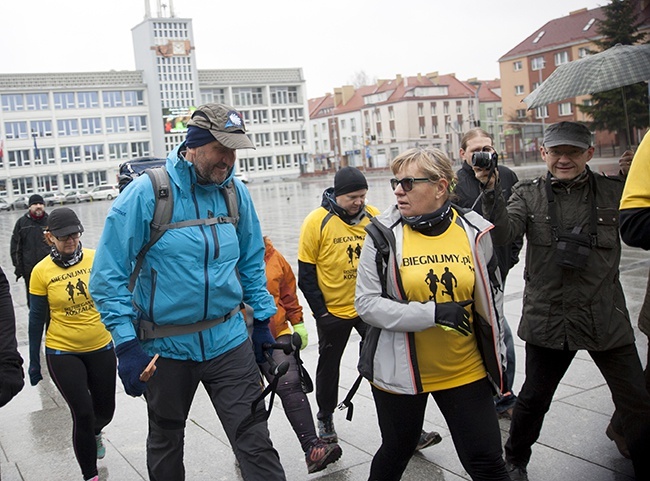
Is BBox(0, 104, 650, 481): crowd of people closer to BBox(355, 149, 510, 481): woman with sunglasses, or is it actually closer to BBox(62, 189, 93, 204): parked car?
BBox(355, 149, 510, 481): woman with sunglasses

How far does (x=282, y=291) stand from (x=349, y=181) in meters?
0.89

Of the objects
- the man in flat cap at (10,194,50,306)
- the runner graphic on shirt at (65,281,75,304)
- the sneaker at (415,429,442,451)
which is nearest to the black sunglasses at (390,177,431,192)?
the sneaker at (415,429,442,451)

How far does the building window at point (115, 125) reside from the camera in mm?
94625

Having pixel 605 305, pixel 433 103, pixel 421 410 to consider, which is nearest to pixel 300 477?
pixel 421 410

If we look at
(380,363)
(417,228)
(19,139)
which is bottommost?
(380,363)

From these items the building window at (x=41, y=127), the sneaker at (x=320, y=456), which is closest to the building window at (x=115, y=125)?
the building window at (x=41, y=127)

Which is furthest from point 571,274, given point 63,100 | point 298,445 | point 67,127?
point 63,100

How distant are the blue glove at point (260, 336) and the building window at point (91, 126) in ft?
311

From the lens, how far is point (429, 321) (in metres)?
3.21

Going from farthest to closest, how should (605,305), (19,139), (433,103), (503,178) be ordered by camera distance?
(433,103) → (19,139) → (503,178) → (605,305)

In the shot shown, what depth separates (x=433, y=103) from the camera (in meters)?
104

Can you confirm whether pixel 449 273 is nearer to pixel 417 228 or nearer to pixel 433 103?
pixel 417 228

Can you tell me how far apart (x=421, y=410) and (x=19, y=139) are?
93.5 metres

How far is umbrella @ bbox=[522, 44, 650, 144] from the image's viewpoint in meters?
4.28
